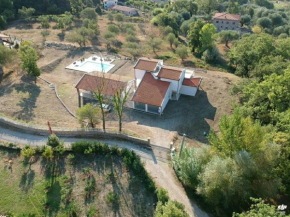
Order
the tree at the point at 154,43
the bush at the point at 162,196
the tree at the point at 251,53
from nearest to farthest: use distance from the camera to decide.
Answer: the bush at the point at 162,196 → the tree at the point at 251,53 → the tree at the point at 154,43

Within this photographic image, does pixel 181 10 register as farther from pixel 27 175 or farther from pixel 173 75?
pixel 27 175

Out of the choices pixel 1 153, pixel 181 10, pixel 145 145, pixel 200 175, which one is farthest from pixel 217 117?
pixel 181 10

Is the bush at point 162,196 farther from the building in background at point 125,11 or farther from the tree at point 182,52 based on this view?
the building in background at point 125,11

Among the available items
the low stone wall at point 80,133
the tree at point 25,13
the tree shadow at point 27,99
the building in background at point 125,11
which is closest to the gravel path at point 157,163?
the low stone wall at point 80,133

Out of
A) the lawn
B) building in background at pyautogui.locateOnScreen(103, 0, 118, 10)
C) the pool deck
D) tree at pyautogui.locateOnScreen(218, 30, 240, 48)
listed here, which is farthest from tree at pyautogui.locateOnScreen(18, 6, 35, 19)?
the lawn

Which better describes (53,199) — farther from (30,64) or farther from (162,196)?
(30,64)

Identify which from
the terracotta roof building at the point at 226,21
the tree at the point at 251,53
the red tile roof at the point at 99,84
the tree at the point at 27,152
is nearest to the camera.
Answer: the tree at the point at 27,152

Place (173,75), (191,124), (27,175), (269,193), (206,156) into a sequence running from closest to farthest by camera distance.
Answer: (269,193) < (206,156) < (27,175) < (191,124) < (173,75)
